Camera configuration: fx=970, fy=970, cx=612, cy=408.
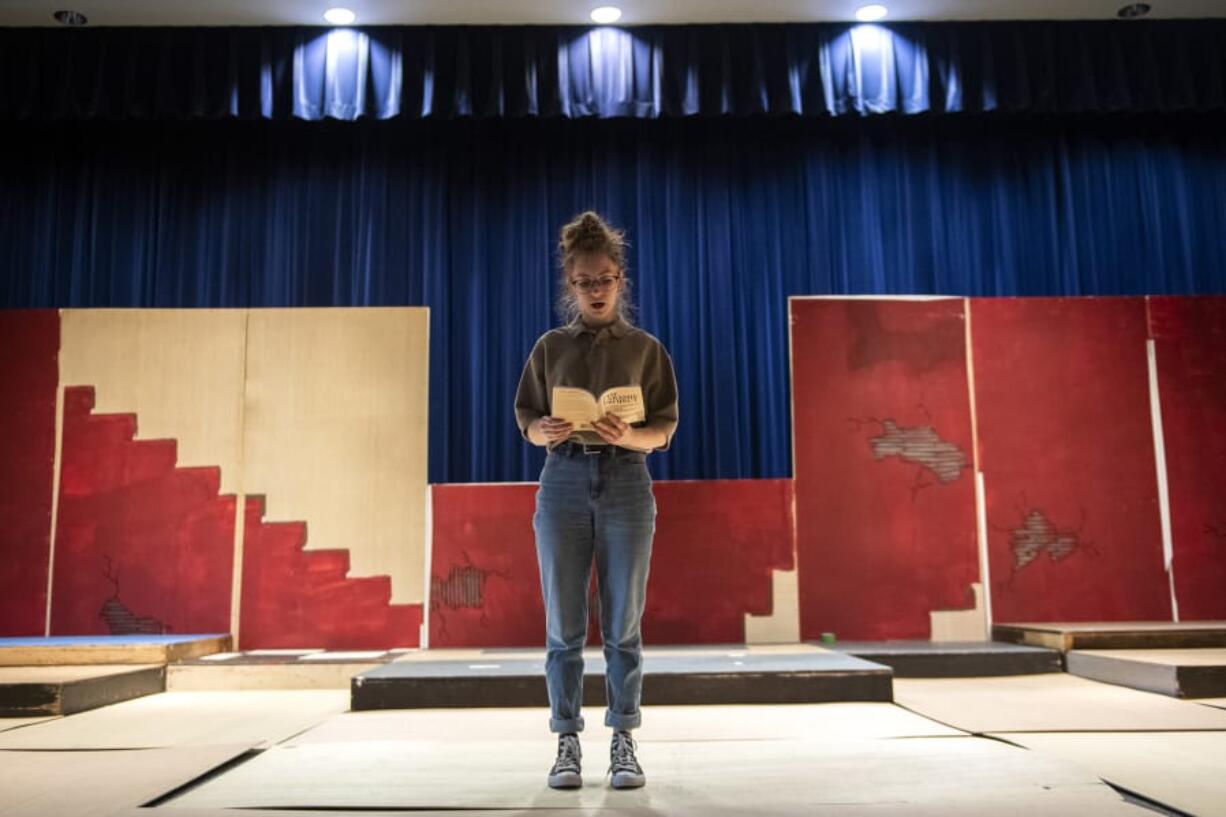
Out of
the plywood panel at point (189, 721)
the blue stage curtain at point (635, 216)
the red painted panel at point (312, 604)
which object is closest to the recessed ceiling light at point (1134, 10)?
the blue stage curtain at point (635, 216)

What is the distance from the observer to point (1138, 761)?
2.25 metres

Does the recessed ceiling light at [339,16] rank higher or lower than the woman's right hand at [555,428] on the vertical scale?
higher

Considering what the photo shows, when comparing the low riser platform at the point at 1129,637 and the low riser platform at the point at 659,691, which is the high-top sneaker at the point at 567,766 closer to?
the low riser platform at the point at 659,691

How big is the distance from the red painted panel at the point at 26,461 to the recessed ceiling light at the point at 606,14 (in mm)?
3096

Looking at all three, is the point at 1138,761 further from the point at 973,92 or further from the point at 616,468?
the point at 973,92

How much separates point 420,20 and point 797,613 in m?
3.67

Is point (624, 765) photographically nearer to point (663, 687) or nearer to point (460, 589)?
point (663, 687)

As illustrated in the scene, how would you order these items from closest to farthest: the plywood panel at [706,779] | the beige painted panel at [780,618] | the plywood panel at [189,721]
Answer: the plywood panel at [706,779]
the plywood panel at [189,721]
the beige painted panel at [780,618]

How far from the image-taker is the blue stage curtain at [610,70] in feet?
17.0

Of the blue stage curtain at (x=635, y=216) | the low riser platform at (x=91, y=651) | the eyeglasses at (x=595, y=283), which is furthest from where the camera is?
the blue stage curtain at (x=635, y=216)

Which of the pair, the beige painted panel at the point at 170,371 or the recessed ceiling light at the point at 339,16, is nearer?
the beige painted panel at the point at 170,371

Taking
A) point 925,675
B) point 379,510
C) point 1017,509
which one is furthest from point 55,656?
point 1017,509

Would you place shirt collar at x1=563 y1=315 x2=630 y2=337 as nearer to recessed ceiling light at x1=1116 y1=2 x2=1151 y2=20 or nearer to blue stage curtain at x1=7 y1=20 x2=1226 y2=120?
blue stage curtain at x1=7 y1=20 x2=1226 y2=120

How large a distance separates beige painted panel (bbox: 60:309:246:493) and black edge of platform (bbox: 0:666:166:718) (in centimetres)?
124
